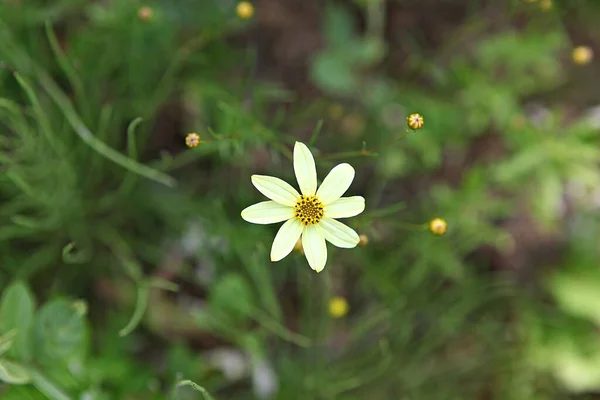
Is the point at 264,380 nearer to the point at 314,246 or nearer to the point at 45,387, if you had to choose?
the point at 45,387

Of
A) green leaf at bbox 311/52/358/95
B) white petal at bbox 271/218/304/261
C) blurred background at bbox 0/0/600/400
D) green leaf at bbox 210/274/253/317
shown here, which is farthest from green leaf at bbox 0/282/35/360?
green leaf at bbox 311/52/358/95

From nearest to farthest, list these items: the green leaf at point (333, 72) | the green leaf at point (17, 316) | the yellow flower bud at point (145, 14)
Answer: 1. the green leaf at point (17, 316)
2. the yellow flower bud at point (145, 14)
3. the green leaf at point (333, 72)

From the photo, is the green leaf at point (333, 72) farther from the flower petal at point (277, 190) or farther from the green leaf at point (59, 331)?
the green leaf at point (59, 331)

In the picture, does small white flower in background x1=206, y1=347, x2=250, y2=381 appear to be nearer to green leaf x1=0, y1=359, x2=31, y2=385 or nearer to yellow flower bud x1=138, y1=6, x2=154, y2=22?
green leaf x1=0, y1=359, x2=31, y2=385

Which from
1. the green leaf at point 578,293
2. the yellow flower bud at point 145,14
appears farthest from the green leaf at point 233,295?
the green leaf at point 578,293

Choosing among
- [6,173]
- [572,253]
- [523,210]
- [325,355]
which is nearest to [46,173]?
[6,173]

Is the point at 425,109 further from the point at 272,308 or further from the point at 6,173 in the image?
the point at 6,173
